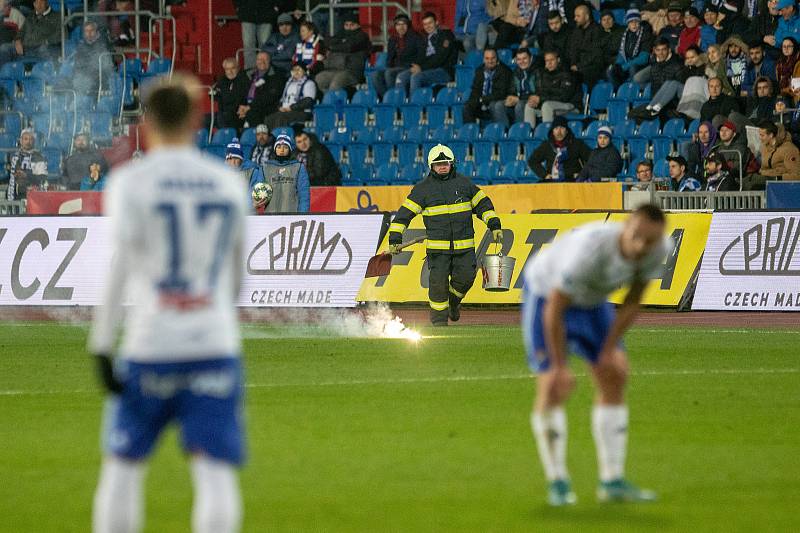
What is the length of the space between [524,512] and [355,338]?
10.6m

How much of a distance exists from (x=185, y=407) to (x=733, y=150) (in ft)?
59.4

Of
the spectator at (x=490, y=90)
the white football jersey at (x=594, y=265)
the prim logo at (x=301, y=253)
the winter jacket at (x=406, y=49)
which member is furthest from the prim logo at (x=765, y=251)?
the white football jersey at (x=594, y=265)

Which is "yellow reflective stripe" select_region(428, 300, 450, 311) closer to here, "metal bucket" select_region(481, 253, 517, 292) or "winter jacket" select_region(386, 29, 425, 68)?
"metal bucket" select_region(481, 253, 517, 292)

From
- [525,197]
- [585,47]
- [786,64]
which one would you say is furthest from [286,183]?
[786,64]

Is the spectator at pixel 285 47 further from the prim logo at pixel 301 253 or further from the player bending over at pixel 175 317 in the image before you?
the player bending over at pixel 175 317

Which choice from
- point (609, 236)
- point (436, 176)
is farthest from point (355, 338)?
point (609, 236)

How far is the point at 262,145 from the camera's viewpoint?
86.1 feet

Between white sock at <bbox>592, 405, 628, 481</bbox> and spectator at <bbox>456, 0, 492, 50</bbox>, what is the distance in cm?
2100

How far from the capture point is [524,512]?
7867 millimetres

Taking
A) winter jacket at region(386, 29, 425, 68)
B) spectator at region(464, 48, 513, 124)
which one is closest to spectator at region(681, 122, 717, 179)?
spectator at region(464, 48, 513, 124)

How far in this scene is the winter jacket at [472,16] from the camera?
96.2 feet

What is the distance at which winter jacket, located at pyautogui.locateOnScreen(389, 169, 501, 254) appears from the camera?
64.0ft

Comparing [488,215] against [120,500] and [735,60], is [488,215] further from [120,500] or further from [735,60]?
[120,500]

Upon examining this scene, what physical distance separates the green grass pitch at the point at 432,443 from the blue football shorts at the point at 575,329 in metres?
0.77
